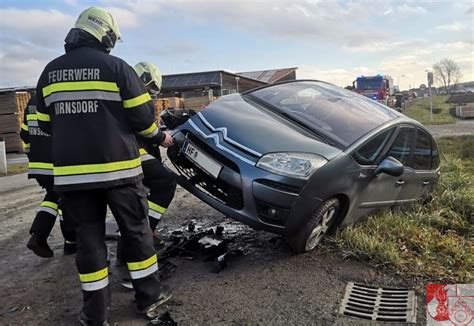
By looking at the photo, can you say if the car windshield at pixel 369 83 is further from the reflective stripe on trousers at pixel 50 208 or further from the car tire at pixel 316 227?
the reflective stripe on trousers at pixel 50 208

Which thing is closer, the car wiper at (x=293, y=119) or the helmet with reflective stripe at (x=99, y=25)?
the helmet with reflective stripe at (x=99, y=25)

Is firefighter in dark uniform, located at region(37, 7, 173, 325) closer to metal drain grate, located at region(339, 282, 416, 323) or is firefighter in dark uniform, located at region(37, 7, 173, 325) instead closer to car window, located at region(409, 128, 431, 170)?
metal drain grate, located at region(339, 282, 416, 323)

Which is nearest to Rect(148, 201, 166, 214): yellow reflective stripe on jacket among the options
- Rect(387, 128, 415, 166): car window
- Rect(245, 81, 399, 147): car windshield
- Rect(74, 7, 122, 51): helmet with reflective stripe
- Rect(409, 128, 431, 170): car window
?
Rect(74, 7, 122, 51): helmet with reflective stripe

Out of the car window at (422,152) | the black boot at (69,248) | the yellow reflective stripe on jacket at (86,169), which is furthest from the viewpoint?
the car window at (422,152)

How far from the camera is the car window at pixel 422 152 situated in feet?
15.4

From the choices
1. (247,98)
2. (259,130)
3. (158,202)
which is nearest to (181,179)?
(158,202)

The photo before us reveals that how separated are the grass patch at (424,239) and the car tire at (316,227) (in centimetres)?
24

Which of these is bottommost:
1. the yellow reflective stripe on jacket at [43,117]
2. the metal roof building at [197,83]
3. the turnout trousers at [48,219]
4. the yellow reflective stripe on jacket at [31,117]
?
the turnout trousers at [48,219]

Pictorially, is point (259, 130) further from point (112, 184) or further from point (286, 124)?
point (112, 184)

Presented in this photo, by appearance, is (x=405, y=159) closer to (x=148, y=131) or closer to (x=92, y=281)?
(x=148, y=131)

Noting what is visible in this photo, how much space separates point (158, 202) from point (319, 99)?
212 cm

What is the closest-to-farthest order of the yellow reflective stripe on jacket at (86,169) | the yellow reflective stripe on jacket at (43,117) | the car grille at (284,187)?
the yellow reflective stripe on jacket at (86,169), the yellow reflective stripe on jacket at (43,117), the car grille at (284,187)

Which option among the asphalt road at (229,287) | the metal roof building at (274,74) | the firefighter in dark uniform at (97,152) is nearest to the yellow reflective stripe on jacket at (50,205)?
the asphalt road at (229,287)

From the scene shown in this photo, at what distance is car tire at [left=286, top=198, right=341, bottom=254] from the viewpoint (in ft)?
11.3
